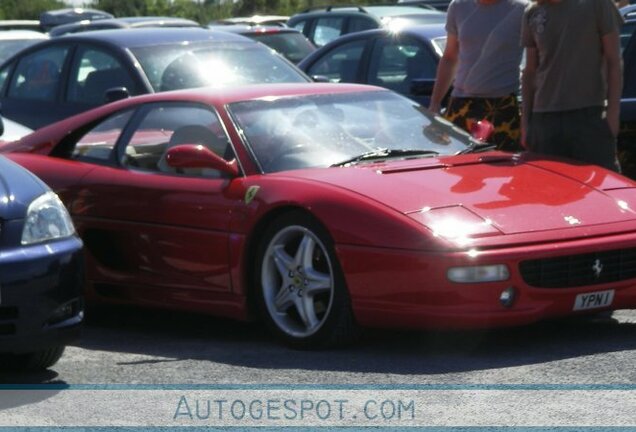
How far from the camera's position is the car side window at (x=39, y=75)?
12.6m

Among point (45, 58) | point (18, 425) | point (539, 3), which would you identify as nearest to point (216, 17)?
point (45, 58)

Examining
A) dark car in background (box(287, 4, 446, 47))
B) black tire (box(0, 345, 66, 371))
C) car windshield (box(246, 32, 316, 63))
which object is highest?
black tire (box(0, 345, 66, 371))

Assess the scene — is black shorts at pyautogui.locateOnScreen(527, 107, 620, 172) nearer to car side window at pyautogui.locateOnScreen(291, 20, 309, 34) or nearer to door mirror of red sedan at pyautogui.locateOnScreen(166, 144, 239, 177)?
door mirror of red sedan at pyautogui.locateOnScreen(166, 144, 239, 177)

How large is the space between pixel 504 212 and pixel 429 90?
4270 millimetres

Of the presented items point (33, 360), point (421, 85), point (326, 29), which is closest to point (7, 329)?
point (33, 360)

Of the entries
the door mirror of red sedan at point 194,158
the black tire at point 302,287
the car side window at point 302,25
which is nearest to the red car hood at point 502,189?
the black tire at point 302,287

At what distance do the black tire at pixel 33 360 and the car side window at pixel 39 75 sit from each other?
6.07 meters

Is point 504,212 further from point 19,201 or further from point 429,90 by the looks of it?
point 429,90

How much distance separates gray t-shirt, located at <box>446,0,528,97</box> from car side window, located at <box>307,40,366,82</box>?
3.38 m

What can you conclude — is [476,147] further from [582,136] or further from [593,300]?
[593,300]

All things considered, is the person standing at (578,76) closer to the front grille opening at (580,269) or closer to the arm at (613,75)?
the arm at (613,75)

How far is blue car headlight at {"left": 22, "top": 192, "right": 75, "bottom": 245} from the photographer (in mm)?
6344

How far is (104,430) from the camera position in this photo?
555 cm

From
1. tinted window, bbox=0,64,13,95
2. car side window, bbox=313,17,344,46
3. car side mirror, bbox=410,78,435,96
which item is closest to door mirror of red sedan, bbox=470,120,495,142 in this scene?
car side mirror, bbox=410,78,435,96
